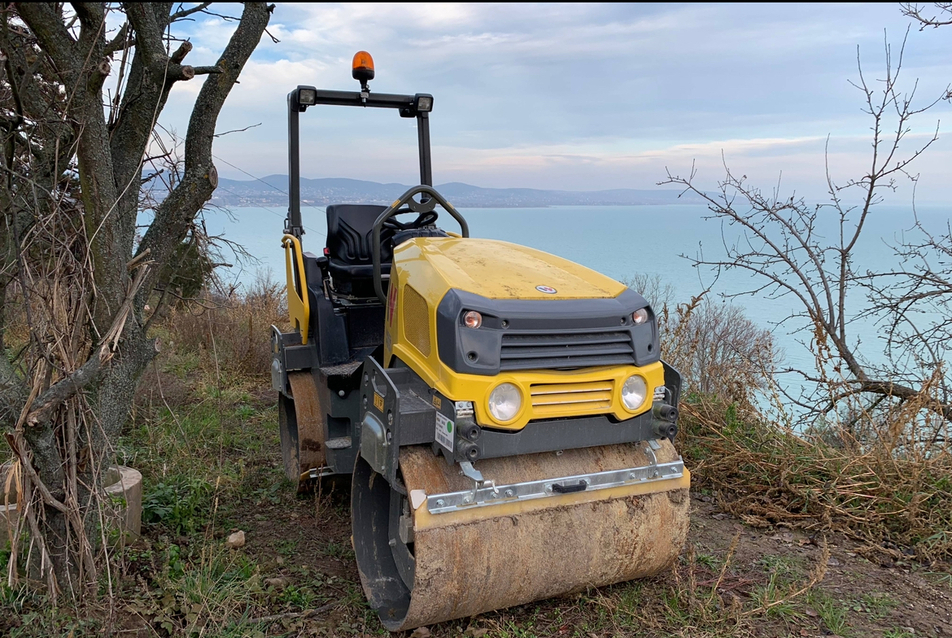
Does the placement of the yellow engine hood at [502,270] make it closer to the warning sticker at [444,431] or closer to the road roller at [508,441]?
the road roller at [508,441]

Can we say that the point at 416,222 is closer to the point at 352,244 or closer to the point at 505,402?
the point at 352,244

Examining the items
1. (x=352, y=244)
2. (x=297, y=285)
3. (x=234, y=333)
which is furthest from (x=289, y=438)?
(x=234, y=333)

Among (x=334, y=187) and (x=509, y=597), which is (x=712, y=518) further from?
(x=334, y=187)

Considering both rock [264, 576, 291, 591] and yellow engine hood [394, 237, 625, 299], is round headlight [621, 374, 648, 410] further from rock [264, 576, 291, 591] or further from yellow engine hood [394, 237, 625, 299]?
rock [264, 576, 291, 591]

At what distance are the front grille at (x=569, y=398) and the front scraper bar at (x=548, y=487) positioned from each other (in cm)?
30

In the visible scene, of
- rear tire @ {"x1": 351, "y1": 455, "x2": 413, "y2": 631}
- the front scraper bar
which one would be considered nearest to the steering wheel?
rear tire @ {"x1": 351, "y1": 455, "x2": 413, "y2": 631}

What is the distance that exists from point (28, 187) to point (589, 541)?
285 centimetres

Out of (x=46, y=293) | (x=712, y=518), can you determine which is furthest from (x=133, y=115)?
(x=712, y=518)

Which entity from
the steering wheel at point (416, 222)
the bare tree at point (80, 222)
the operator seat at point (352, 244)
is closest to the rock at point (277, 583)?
the bare tree at point (80, 222)

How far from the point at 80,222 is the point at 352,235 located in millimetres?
1828

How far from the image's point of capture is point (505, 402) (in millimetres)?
2895

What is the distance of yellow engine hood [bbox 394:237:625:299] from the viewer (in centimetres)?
312

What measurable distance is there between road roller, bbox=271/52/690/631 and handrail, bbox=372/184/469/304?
19 cm

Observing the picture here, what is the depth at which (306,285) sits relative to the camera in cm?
471
